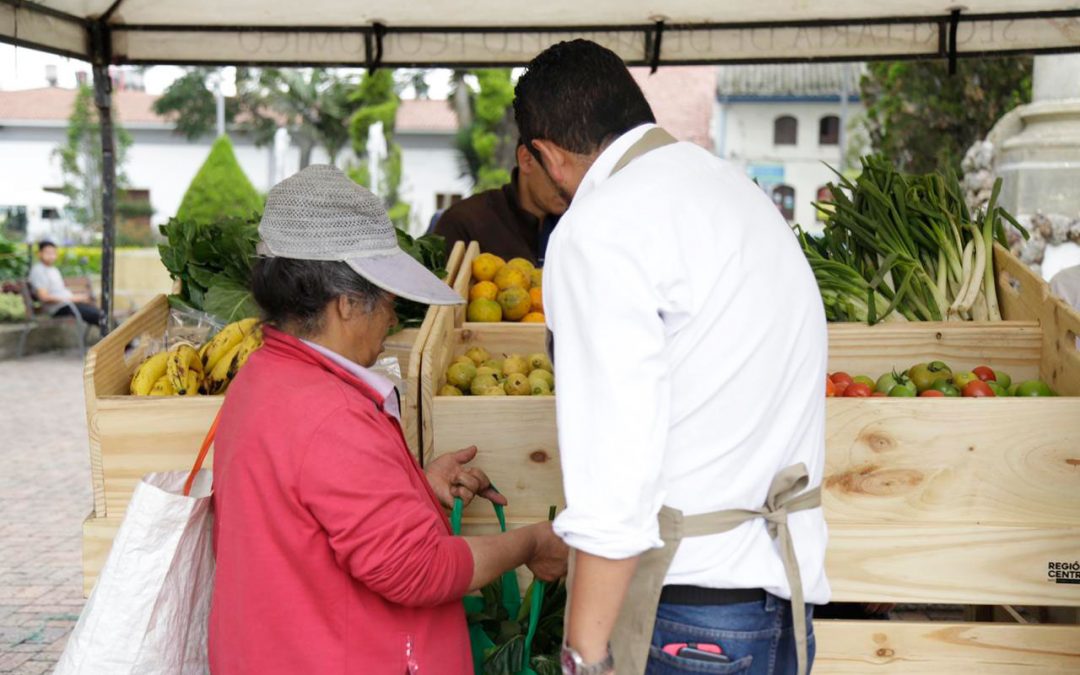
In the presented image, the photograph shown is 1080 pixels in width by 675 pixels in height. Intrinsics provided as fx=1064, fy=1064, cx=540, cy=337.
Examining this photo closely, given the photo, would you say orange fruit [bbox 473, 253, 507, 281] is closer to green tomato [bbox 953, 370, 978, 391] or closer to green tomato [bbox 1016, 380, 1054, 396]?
green tomato [bbox 953, 370, 978, 391]

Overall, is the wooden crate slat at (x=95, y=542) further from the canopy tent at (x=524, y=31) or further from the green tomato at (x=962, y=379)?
the green tomato at (x=962, y=379)

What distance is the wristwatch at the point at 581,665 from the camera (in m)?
1.78

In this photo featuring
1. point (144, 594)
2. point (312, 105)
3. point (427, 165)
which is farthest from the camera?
point (427, 165)

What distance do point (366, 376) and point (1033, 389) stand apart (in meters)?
2.05

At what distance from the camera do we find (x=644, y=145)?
1869 millimetres

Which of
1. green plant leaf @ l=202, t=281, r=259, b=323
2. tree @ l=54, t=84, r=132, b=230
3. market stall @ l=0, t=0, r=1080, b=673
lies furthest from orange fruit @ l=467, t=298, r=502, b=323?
tree @ l=54, t=84, r=132, b=230

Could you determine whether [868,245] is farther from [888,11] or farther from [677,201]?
[677,201]

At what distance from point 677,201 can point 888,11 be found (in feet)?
11.2

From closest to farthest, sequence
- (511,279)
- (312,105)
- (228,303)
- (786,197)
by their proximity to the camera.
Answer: (228,303) < (511,279) < (312,105) < (786,197)

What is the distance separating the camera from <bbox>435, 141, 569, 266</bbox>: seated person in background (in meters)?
5.06

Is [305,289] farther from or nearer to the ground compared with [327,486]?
farther from the ground

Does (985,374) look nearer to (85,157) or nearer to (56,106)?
(85,157)

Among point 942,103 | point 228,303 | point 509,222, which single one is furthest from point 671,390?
point 942,103

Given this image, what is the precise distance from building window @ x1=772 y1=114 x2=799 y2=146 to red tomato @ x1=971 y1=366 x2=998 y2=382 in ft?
145
